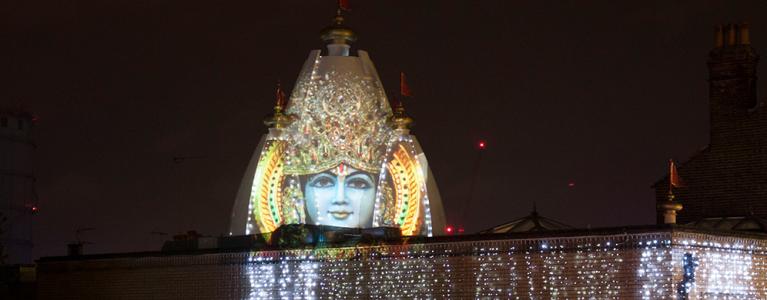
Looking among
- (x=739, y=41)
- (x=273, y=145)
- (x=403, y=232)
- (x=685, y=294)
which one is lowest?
(x=685, y=294)

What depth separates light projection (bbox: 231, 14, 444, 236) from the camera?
22.2 m

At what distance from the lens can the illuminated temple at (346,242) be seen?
18.3 meters

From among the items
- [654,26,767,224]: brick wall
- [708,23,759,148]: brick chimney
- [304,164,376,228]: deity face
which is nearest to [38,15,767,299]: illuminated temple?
[304,164,376,228]: deity face

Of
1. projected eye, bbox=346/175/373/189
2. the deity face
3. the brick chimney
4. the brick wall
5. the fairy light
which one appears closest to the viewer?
the fairy light

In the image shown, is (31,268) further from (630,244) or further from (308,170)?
(630,244)

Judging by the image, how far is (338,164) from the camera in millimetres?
22125

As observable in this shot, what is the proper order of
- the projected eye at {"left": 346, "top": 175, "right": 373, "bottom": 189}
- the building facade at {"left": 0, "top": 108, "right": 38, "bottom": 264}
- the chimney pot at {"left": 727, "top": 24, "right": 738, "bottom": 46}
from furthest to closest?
the building facade at {"left": 0, "top": 108, "right": 38, "bottom": 264}
the chimney pot at {"left": 727, "top": 24, "right": 738, "bottom": 46}
the projected eye at {"left": 346, "top": 175, "right": 373, "bottom": 189}

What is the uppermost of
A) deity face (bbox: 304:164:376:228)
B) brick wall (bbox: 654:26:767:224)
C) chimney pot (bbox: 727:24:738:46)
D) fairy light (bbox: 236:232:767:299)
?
chimney pot (bbox: 727:24:738:46)

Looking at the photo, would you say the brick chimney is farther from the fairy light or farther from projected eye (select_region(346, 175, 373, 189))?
projected eye (select_region(346, 175, 373, 189))

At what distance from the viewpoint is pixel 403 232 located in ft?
72.9

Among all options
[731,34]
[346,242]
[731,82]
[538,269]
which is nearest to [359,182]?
[346,242]

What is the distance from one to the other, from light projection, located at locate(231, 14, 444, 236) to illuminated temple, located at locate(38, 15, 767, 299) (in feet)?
0.07

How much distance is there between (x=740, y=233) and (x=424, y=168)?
613cm

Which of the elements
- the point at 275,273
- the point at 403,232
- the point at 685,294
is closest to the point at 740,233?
the point at 685,294
